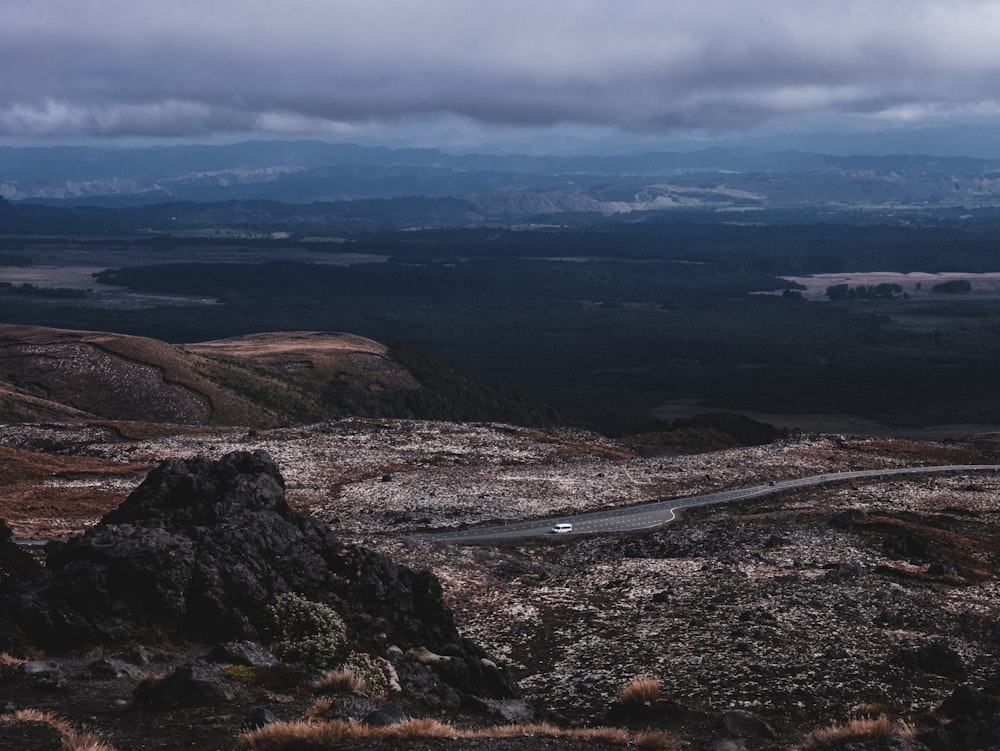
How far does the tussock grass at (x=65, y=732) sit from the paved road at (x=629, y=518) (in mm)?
37309

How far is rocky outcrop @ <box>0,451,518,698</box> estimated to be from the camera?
84.5ft

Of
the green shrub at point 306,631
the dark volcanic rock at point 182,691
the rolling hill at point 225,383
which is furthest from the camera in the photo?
the rolling hill at point 225,383

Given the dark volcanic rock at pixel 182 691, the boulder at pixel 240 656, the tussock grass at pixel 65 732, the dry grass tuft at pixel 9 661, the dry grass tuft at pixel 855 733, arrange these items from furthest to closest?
the boulder at pixel 240 656
the dry grass tuft at pixel 9 661
the dark volcanic rock at pixel 182 691
the dry grass tuft at pixel 855 733
the tussock grass at pixel 65 732

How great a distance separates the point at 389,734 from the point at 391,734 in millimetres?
30

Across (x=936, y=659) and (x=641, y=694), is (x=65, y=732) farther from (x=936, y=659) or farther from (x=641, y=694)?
(x=936, y=659)

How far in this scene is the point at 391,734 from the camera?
1812 centimetres

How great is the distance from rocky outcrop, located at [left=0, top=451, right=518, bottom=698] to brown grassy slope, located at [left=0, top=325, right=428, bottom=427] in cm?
7139

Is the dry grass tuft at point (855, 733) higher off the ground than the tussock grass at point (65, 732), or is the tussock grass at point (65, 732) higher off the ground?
the tussock grass at point (65, 732)

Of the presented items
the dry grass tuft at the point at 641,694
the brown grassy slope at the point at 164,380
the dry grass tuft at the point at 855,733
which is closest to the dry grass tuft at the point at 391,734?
the dry grass tuft at the point at 855,733

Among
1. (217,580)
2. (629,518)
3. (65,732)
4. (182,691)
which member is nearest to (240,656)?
(182,691)

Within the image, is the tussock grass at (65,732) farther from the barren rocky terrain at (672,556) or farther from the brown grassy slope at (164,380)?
the brown grassy slope at (164,380)

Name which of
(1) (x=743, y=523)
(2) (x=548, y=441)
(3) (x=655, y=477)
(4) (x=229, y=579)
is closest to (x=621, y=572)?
(1) (x=743, y=523)

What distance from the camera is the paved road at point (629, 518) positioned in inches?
2270

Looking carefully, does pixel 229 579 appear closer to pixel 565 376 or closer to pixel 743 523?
pixel 743 523
